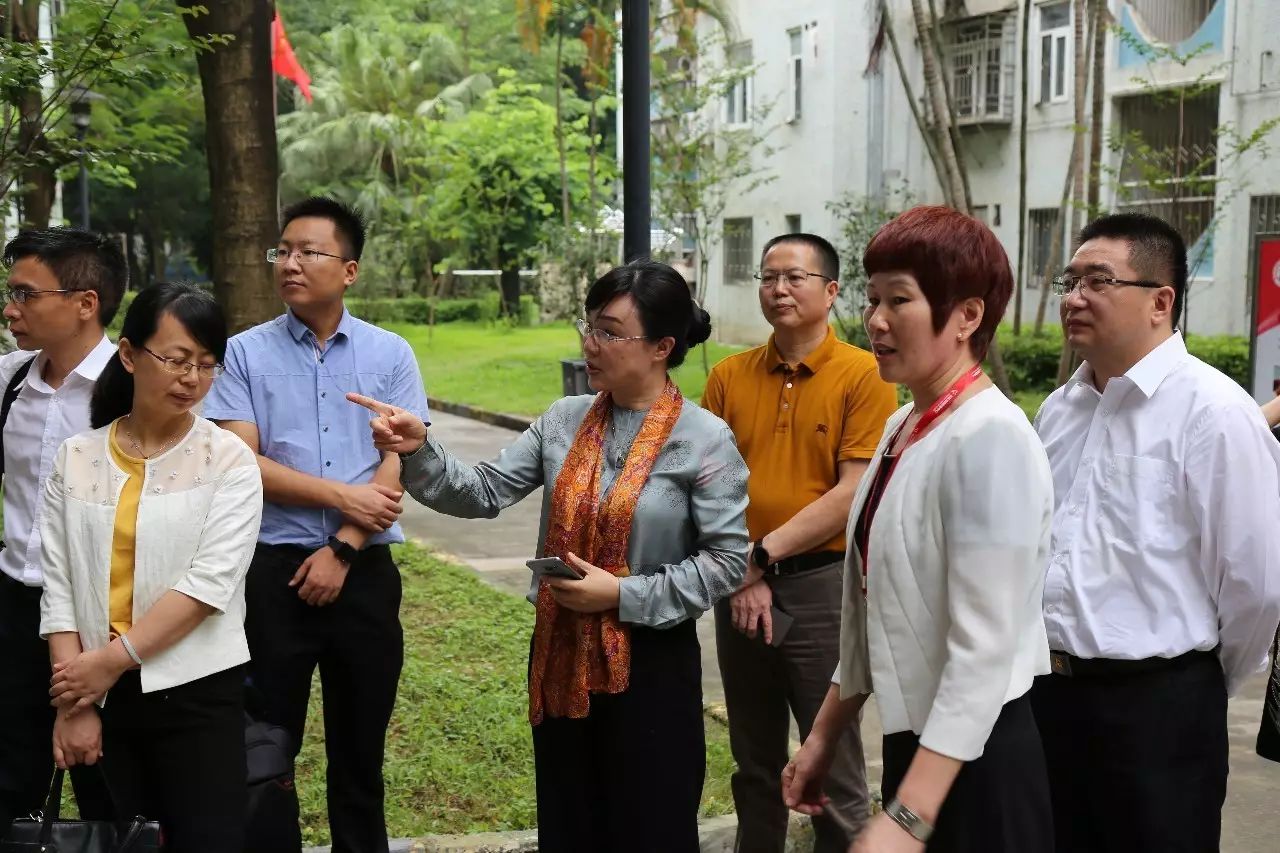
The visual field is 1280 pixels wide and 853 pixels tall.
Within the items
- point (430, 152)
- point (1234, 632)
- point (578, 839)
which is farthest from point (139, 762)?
point (430, 152)

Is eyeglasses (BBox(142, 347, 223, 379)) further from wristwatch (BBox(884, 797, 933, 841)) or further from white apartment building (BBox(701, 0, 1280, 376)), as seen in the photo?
white apartment building (BBox(701, 0, 1280, 376))

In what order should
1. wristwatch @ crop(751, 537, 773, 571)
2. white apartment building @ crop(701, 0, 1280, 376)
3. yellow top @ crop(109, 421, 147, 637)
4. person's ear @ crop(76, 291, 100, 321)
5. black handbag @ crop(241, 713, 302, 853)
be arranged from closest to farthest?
yellow top @ crop(109, 421, 147, 637)
black handbag @ crop(241, 713, 302, 853)
person's ear @ crop(76, 291, 100, 321)
wristwatch @ crop(751, 537, 773, 571)
white apartment building @ crop(701, 0, 1280, 376)

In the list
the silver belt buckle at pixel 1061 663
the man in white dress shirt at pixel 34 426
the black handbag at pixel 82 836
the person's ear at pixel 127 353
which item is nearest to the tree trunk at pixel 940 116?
the man in white dress shirt at pixel 34 426

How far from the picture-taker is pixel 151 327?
10.7 ft

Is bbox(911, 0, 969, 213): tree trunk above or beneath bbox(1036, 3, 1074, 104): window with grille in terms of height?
beneath

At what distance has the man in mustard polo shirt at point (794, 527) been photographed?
13.1 feet

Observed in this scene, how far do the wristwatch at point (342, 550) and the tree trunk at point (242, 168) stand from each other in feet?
10.8

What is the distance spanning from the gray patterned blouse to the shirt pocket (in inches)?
32.3

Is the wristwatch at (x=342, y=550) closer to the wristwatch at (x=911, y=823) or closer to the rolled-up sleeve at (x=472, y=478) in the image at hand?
the rolled-up sleeve at (x=472, y=478)

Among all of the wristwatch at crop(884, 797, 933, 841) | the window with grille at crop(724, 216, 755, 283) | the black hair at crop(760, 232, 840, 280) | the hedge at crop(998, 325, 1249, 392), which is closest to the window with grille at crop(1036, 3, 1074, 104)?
the hedge at crop(998, 325, 1249, 392)

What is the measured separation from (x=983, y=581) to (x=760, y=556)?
1.69 m

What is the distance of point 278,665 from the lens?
4027 millimetres

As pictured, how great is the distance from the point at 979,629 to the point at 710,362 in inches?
823

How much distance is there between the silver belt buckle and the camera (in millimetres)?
3059
